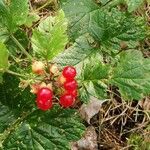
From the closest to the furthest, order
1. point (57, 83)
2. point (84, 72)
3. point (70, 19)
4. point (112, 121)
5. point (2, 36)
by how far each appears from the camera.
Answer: point (57, 83), point (84, 72), point (2, 36), point (70, 19), point (112, 121)

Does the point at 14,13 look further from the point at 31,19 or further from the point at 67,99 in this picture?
the point at 31,19

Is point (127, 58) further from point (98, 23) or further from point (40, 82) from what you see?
point (40, 82)

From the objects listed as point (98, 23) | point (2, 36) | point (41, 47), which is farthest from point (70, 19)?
point (41, 47)

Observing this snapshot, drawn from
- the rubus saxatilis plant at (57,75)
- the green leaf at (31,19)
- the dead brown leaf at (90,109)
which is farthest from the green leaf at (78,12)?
the dead brown leaf at (90,109)

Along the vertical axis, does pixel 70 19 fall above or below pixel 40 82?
above

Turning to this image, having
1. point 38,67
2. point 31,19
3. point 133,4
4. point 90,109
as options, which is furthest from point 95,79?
point 31,19

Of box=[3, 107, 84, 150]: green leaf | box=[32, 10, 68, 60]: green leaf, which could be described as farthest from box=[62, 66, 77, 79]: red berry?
box=[3, 107, 84, 150]: green leaf

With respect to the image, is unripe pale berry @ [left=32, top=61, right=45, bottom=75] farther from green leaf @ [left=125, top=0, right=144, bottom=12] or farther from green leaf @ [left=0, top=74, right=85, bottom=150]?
green leaf @ [left=125, top=0, right=144, bottom=12]
